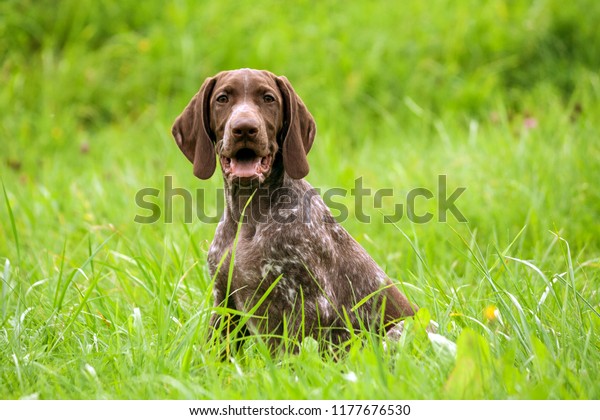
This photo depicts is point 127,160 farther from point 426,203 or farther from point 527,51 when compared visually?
point 527,51

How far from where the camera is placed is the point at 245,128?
11.7ft

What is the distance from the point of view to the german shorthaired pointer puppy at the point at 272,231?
3.71 meters

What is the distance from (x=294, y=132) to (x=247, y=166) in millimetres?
306

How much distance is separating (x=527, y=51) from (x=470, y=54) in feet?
2.23

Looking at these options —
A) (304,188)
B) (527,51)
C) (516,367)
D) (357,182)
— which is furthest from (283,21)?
(516,367)

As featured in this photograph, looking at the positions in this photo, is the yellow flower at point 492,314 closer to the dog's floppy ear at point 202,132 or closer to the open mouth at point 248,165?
the open mouth at point 248,165

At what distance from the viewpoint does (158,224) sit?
612cm

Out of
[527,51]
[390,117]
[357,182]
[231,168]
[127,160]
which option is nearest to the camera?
[231,168]

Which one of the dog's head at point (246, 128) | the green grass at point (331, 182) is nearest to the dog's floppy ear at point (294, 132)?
the dog's head at point (246, 128)

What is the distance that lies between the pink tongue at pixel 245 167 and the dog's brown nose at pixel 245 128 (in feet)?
0.54

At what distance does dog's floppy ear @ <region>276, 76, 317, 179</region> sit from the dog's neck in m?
0.13

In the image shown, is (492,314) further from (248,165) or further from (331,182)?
(331,182)
